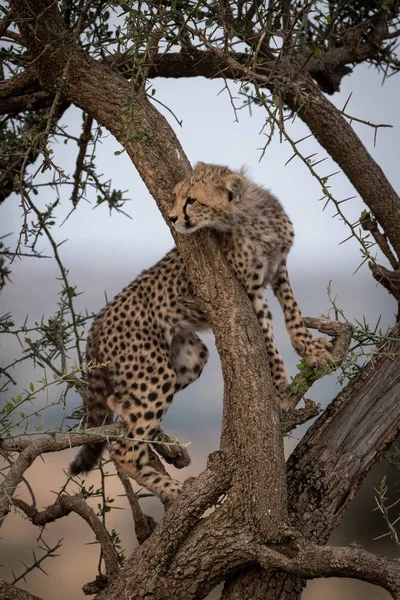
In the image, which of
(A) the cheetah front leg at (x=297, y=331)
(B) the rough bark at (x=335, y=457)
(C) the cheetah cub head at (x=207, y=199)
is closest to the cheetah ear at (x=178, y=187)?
(C) the cheetah cub head at (x=207, y=199)

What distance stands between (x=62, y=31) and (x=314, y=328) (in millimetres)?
1413

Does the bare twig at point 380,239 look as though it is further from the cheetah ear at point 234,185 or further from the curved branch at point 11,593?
the curved branch at point 11,593

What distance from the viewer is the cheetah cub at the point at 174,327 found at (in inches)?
121

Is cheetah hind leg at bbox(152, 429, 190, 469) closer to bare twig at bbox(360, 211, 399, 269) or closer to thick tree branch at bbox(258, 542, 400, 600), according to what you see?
thick tree branch at bbox(258, 542, 400, 600)

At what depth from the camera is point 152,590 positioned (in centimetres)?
287

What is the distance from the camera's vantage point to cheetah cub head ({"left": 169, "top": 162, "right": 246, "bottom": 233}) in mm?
2906

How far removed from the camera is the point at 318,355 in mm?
3051

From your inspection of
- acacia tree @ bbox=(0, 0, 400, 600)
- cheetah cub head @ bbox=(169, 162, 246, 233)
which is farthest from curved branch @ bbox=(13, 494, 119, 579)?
cheetah cub head @ bbox=(169, 162, 246, 233)

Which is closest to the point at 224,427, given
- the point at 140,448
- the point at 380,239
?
the point at 140,448

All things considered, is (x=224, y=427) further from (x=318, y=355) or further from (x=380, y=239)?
(x=380, y=239)

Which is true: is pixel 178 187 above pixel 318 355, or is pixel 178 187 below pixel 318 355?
above

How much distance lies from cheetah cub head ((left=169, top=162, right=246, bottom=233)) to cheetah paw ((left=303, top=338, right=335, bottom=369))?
0.53 meters

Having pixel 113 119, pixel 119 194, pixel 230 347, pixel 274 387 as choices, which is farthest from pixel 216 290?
pixel 119 194

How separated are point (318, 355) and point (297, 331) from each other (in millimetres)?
162
